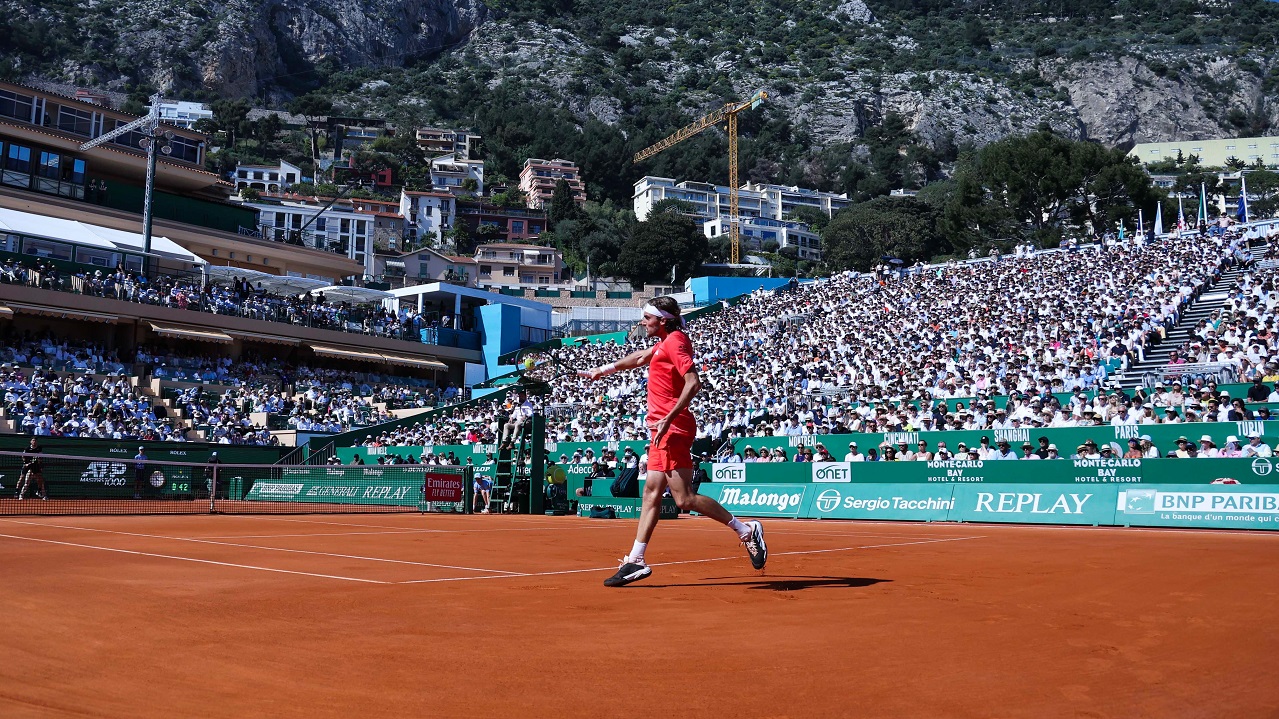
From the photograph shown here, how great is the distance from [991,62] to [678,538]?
194 m

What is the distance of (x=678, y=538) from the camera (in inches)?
569

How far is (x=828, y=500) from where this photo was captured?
22484 millimetres

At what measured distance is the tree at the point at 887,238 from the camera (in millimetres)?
105000

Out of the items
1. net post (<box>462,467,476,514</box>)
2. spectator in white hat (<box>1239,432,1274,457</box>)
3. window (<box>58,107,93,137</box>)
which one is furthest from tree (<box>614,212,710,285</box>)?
spectator in white hat (<box>1239,432,1274,457</box>)

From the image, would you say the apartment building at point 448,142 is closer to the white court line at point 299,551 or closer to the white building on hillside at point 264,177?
the white building on hillside at point 264,177

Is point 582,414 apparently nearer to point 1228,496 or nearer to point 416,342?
point 416,342

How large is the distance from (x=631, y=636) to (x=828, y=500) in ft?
57.7

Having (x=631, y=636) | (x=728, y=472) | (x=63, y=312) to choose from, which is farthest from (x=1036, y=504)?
(x=63, y=312)

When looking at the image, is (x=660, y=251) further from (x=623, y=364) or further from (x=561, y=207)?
(x=623, y=364)

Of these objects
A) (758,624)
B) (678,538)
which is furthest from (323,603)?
(678,538)

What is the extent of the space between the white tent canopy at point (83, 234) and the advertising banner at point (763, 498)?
3442 centimetres

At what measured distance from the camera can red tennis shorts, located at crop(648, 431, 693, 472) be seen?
793 cm

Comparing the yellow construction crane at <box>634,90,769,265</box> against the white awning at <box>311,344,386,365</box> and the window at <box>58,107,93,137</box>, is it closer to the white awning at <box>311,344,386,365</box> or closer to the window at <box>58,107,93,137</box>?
the white awning at <box>311,344,386,365</box>

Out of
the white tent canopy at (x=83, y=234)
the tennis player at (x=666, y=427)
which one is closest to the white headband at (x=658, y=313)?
the tennis player at (x=666, y=427)
